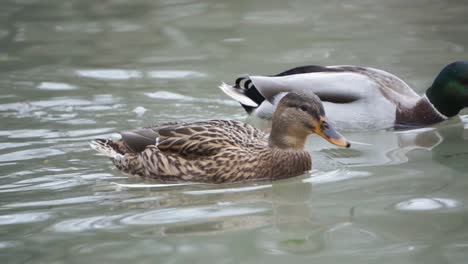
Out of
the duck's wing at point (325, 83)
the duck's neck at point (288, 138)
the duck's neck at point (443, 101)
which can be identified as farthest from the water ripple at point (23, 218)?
the duck's neck at point (443, 101)

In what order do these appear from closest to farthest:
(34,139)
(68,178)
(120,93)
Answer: (68,178) < (34,139) < (120,93)

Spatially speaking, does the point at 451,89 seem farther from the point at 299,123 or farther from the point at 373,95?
the point at 299,123

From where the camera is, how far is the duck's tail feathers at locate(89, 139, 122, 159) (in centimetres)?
Answer: 744

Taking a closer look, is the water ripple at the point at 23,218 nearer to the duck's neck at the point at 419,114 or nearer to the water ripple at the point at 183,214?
the water ripple at the point at 183,214

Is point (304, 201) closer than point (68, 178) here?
Yes

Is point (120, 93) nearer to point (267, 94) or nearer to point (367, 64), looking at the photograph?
point (267, 94)

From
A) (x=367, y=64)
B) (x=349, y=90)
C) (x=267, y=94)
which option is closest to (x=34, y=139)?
(x=267, y=94)

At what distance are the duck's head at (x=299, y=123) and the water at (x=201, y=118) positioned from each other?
13.0 inches

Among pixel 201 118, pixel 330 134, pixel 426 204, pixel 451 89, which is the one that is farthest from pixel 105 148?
pixel 451 89

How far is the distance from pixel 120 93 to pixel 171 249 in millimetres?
4663

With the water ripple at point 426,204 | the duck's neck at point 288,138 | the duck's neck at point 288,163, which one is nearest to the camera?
the water ripple at point 426,204

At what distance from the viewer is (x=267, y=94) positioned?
9.41 metres

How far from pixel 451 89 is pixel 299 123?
2700 mm

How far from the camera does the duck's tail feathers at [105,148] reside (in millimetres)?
7438
